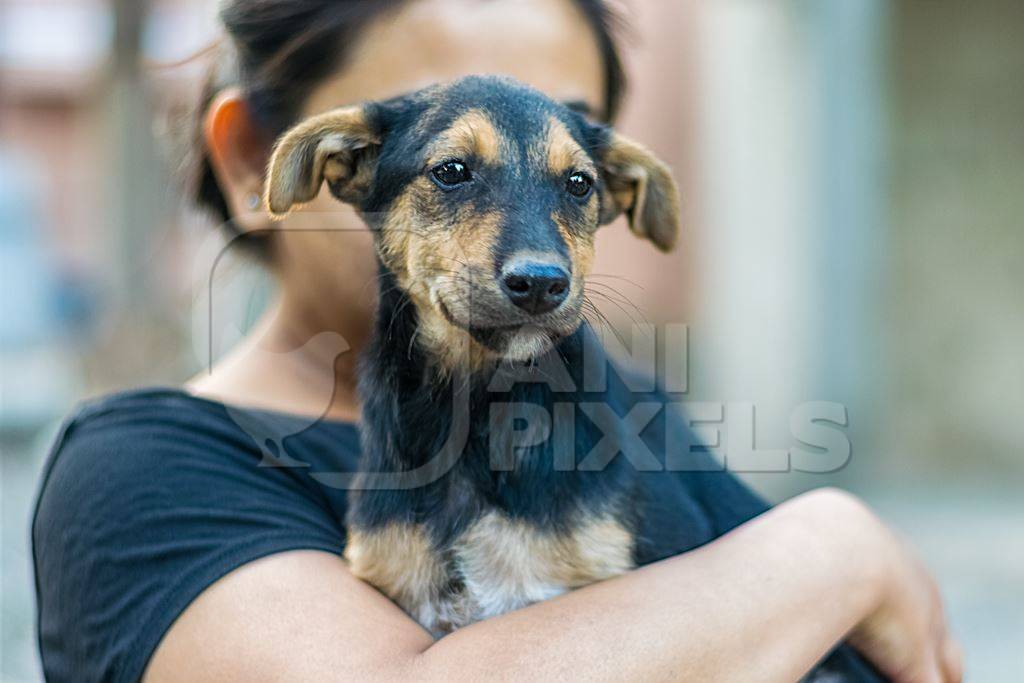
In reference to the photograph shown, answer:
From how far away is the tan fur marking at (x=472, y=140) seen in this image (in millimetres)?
1678

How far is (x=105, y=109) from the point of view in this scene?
752cm

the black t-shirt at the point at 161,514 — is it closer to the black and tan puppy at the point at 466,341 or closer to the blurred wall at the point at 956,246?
the black and tan puppy at the point at 466,341

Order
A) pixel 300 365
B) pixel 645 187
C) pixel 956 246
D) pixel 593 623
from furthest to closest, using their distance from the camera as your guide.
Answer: pixel 956 246 → pixel 300 365 → pixel 645 187 → pixel 593 623

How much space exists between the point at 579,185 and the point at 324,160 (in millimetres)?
409

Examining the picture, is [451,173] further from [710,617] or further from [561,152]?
[710,617]

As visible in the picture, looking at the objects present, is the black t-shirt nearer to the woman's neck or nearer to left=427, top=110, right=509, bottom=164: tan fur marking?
the woman's neck

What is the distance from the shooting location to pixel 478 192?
5.53 ft

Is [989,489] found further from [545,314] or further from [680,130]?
[545,314]

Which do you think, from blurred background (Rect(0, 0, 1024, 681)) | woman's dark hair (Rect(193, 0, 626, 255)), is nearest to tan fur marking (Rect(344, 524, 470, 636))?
woman's dark hair (Rect(193, 0, 626, 255))

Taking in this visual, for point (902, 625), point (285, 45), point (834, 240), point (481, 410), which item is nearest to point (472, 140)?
point (481, 410)

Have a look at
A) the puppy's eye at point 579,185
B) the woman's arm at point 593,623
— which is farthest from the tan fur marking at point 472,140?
the woman's arm at point 593,623

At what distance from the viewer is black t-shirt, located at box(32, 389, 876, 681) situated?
1.57m

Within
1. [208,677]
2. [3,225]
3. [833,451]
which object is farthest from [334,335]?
[3,225]

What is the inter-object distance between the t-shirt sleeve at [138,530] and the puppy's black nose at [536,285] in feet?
1.65
